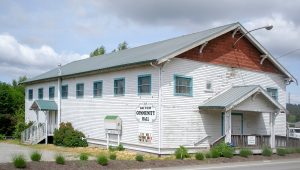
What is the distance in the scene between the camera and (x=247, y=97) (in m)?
23.9

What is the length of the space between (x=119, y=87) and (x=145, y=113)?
3285 mm

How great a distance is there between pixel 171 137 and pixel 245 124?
642 cm

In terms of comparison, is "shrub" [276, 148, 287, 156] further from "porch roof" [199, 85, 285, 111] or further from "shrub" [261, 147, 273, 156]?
"porch roof" [199, 85, 285, 111]

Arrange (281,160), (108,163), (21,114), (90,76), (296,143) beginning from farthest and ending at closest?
(21,114), (90,76), (296,143), (281,160), (108,163)

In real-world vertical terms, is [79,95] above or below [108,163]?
above

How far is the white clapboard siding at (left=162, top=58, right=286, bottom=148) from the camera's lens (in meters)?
23.0

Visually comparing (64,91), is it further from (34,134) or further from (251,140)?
(251,140)

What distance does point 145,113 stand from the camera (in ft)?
77.7

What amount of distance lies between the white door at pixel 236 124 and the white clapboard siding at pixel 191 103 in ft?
5.07

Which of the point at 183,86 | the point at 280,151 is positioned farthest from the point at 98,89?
the point at 280,151

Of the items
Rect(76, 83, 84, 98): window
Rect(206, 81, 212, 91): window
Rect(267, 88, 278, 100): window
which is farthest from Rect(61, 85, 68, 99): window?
Rect(267, 88, 278, 100): window

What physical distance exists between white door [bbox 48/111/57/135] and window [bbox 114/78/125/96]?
10457 millimetres

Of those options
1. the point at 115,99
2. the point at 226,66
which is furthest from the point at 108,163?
the point at 226,66

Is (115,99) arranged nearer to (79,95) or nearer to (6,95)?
(79,95)
